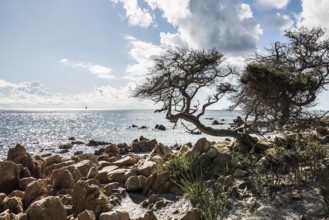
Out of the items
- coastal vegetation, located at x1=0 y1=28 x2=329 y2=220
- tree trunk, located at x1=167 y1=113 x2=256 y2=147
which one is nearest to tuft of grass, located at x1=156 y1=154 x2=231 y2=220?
coastal vegetation, located at x1=0 y1=28 x2=329 y2=220

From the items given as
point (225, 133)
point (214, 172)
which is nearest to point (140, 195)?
point (214, 172)

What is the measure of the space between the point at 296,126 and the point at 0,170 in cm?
1235

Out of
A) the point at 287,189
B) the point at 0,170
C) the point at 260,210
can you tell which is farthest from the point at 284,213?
the point at 0,170

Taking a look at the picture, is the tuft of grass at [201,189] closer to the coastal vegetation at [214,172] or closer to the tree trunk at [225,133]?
the coastal vegetation at [214,172]

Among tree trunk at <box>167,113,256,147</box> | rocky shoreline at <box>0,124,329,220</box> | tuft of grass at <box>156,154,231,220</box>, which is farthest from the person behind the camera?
tree trunk at <box>167,113,256,147</box>

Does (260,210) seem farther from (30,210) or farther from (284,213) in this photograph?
(30,210)

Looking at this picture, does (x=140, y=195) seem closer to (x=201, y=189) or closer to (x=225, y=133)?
(x=201, y=189)

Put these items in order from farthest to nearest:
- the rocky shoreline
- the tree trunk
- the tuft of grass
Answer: the tree trunk, the rocky shoreline, the tuft of grass

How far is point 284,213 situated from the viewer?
8305 millimetres

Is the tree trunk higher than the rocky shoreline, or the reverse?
the tree trunk

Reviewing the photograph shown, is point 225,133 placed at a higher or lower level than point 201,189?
higher

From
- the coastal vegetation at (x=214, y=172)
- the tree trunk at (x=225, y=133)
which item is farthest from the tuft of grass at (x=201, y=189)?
the tree trunk at (x=225, y=133)

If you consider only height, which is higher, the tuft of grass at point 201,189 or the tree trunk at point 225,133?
the tree trunk at point 225,133

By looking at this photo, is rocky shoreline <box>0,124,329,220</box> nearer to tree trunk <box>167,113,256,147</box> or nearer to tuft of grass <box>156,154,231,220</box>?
tuft of grass <box>156,154,231,220</box>
